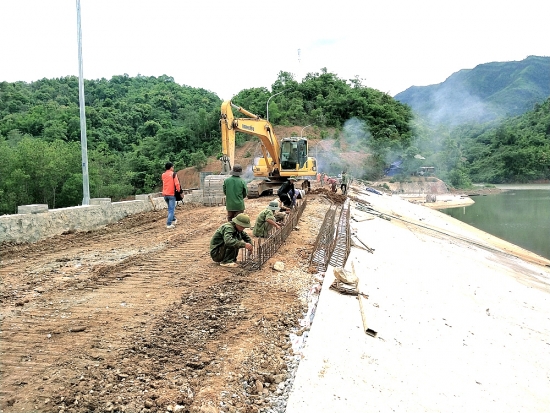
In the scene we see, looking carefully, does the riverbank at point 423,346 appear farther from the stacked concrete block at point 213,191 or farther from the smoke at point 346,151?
the smoke at point 346,151

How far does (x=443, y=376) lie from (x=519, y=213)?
34486 mm

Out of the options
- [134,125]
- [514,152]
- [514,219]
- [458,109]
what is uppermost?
[458,109]

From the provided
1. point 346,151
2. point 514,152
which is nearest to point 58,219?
point 346,151

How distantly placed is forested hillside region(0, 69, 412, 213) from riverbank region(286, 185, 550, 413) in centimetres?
2039

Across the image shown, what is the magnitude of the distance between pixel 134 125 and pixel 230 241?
162 ft

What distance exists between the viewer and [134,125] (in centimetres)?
5031

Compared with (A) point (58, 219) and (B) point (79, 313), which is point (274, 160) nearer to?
(A) point (58, 219)

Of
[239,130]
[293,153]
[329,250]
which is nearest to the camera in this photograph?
[329,250]

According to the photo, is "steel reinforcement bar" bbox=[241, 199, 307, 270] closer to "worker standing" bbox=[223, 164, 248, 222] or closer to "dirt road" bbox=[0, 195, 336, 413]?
"dirt road" bbox=[0, 195, 336, 413]

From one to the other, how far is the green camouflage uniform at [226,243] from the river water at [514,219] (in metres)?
19.2

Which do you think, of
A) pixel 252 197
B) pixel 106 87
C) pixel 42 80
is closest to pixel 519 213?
pixel 252 197

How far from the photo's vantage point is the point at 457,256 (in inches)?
528

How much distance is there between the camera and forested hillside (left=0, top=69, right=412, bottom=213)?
2256 centimetres

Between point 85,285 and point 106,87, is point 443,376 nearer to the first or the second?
point 85,285
